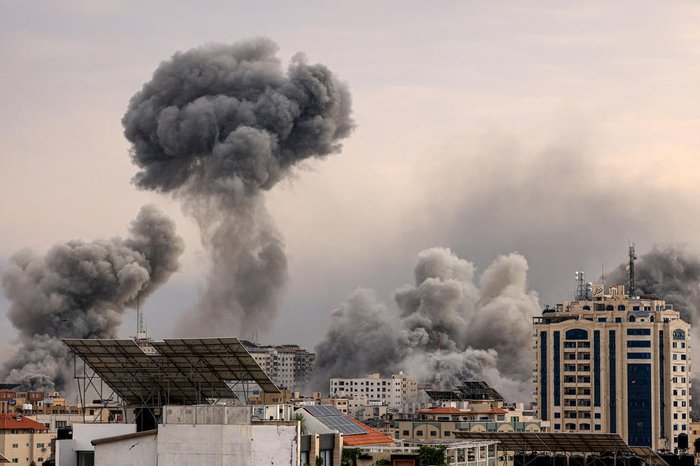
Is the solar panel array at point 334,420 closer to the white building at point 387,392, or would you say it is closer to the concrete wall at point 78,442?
the concrete wall at point 78,442

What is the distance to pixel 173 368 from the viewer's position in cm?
5566

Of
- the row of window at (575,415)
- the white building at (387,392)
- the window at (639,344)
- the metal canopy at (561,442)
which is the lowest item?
the metal canopy at (561,442)

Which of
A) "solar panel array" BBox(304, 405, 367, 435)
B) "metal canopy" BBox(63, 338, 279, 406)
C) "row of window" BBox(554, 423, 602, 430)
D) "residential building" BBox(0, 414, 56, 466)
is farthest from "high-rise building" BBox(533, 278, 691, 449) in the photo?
"metal canopy" BBox(63, 338, 279, 406)

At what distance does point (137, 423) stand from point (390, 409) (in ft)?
382

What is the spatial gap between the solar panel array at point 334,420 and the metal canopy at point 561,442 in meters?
10.6

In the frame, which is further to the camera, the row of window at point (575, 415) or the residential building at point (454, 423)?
the row of window at point (575, 415)

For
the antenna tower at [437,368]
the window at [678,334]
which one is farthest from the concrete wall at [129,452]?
the antenna tower at [437,368]

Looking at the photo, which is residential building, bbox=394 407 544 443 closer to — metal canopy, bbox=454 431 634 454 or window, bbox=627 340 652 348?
window, bbox=627 340 652 348

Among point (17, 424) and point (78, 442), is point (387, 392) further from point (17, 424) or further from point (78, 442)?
point (78, 442)

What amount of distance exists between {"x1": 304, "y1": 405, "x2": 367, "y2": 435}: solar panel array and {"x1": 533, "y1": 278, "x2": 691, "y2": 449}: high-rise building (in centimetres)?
7797

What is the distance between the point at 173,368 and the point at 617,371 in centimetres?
9203

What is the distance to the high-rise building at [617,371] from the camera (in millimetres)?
140125

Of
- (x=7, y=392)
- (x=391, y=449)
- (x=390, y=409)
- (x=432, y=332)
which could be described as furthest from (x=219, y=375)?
(x=432, y=332)

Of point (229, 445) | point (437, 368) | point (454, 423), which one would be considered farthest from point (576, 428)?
point (229, 445)
